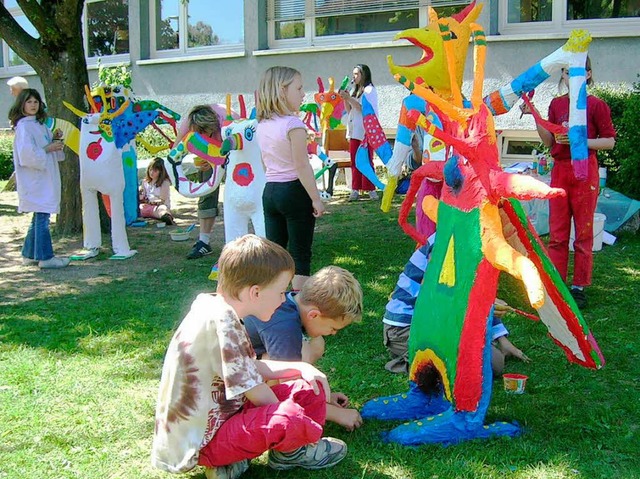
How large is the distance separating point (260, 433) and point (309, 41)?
10.6 m

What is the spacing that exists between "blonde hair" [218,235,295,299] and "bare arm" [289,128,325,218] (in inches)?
72.3

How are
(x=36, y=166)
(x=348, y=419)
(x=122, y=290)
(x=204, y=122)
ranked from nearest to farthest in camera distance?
(x=348, y=419), (x=122, y=290), (x=204, y=122), (x=36, y=166)

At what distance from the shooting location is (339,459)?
2.94m

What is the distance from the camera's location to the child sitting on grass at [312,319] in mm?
3033

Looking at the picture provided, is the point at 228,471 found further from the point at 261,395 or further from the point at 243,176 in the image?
the point at 243,176

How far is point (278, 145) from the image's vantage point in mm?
4531

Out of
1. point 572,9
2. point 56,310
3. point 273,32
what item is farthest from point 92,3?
point 56,310

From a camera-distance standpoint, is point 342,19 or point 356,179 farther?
point 342,19

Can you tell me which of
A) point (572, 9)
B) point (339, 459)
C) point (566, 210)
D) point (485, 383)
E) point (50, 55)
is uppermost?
point (572, 9)

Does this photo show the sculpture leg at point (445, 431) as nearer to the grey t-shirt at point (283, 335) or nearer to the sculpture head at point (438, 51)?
the grey t-shirt at point (283, 335)

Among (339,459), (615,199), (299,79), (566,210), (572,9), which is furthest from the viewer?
(572,9)

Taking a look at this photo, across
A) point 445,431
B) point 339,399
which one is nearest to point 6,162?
point 339,399

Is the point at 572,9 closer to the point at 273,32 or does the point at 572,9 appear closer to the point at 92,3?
the point at 273,32

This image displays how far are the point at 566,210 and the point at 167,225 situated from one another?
5.01 meters
